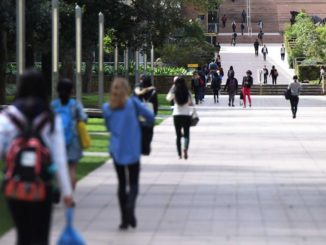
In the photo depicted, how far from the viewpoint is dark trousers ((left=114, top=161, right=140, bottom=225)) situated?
484 inches

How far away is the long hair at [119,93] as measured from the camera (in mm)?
12062

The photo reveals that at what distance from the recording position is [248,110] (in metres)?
47.9

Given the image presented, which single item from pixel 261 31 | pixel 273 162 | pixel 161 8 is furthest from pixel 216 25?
pixel 273 162

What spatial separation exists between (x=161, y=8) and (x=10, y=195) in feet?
142

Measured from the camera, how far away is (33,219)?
312 inches

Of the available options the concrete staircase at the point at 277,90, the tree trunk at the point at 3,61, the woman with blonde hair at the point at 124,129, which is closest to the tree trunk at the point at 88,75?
the concrete staircase at the point at 277,90

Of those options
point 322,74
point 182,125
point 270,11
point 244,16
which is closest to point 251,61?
point 322,74

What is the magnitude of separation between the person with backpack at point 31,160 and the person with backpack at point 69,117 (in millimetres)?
4724

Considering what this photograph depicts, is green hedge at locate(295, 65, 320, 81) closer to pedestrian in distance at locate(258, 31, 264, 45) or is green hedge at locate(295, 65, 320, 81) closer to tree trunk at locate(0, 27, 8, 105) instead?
tree trunk at locate(0, 27, 8, 105)

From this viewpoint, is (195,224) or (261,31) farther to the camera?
(261,31)

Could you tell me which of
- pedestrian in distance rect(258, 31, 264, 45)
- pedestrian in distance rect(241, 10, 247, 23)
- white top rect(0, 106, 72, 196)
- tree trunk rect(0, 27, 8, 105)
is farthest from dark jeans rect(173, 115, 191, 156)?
pedestrian in distance rect(241, 10, 247, 23)

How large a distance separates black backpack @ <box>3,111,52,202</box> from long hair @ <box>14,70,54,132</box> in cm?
5

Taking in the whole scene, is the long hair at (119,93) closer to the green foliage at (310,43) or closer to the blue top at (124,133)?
the blue top at (124,133)

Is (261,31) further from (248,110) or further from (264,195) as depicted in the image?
(264,195)
